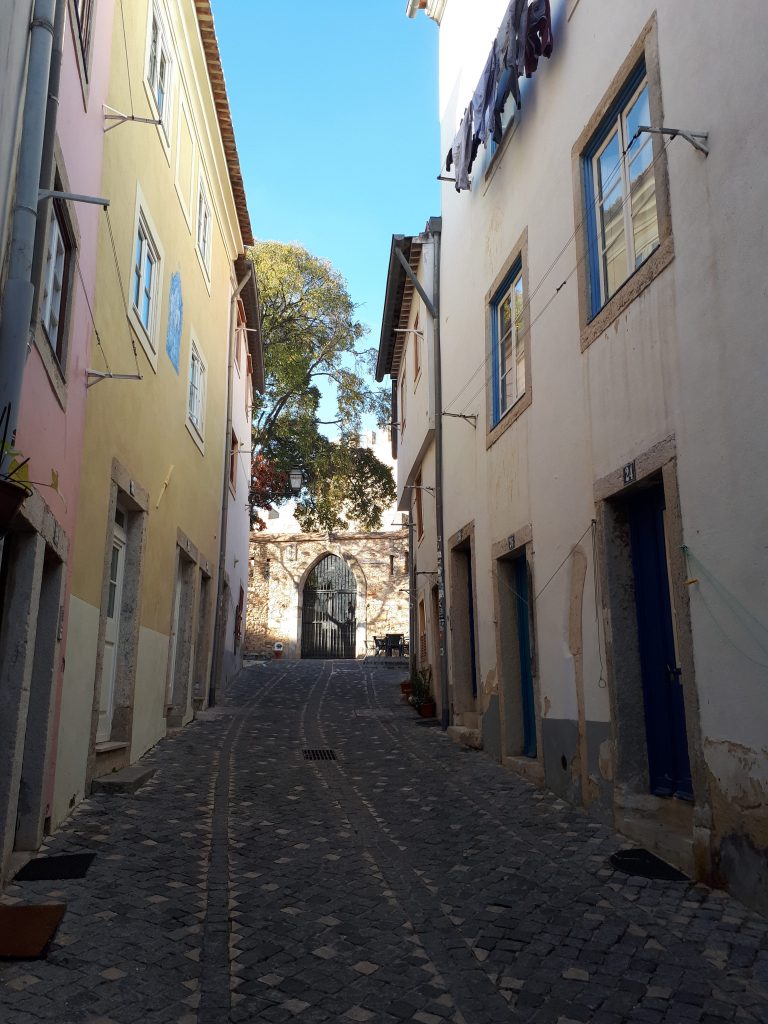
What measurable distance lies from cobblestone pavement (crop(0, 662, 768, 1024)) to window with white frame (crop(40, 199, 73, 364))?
3.18 m

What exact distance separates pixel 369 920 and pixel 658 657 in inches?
105

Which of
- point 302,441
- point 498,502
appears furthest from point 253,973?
point 302,441

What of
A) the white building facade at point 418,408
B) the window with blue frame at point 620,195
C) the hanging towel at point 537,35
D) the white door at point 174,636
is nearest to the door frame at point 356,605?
the white building facade at point 418,408

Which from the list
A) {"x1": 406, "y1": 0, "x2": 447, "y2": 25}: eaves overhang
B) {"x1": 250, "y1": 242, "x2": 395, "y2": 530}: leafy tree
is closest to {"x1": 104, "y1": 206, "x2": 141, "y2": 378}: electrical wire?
{"x1": 406, "y1": 0, "x2": 447, "y2": 25}: eaves overhang

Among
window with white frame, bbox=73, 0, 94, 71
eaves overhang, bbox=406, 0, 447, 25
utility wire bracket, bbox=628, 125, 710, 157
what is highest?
eaves overhang, bbox=406, 0, 447, 25

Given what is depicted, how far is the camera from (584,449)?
645 centimetres

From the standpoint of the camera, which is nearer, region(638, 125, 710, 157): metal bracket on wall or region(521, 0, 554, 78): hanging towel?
region(638, 125, 710, 157): metal bracket on wall

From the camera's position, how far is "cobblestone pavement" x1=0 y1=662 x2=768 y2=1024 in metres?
3.16

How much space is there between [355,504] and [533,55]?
669 inches

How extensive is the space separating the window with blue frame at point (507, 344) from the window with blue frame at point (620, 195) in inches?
69.0

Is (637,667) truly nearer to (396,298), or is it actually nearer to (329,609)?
(396,298)

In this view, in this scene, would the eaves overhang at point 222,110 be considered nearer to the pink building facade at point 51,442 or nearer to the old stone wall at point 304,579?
the pink building facade at point 51,442

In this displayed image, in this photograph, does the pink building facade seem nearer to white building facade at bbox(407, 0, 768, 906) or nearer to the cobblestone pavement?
the cobblestone pavement

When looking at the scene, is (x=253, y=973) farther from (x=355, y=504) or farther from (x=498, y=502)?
(x=355, y=504)
